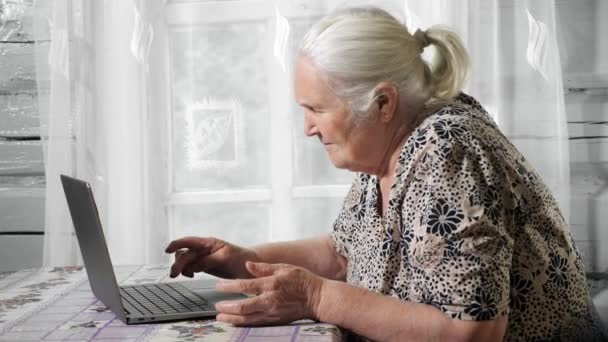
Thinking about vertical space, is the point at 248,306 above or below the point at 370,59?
below

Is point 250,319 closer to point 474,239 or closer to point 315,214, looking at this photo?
point 474,239

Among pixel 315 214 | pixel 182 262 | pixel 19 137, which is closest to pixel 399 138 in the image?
pixel 182 262

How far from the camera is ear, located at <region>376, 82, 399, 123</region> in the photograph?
4.96 ft

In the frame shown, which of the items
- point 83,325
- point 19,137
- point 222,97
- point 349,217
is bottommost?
point 83,325

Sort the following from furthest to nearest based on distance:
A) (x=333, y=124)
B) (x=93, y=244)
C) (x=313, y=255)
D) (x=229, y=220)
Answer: (x=229, y=220) < (x=313, y=255) < (x=333, y=124) < (x=93, y=244)

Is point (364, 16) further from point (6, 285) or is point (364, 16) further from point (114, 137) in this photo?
point (114, 137)

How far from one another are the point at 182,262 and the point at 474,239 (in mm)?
647

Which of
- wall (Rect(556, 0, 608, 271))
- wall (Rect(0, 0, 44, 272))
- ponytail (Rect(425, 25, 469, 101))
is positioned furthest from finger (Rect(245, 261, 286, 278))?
wall (Rect(0, 0, 44, 272))

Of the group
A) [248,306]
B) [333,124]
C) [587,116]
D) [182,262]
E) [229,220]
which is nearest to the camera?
[248,306]

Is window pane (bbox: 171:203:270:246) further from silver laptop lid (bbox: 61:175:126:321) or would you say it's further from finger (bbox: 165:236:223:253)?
silver laptop lid (bbox: 61:175:126:321)

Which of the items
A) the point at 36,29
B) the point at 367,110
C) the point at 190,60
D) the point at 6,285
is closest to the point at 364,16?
the point at 367,110

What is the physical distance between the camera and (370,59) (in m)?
1.49

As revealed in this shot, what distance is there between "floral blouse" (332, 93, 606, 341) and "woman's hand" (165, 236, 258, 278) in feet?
0.89

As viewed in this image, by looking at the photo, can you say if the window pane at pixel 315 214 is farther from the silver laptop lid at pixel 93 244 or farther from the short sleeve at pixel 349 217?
the silver laptop lid at pixel 93 244
